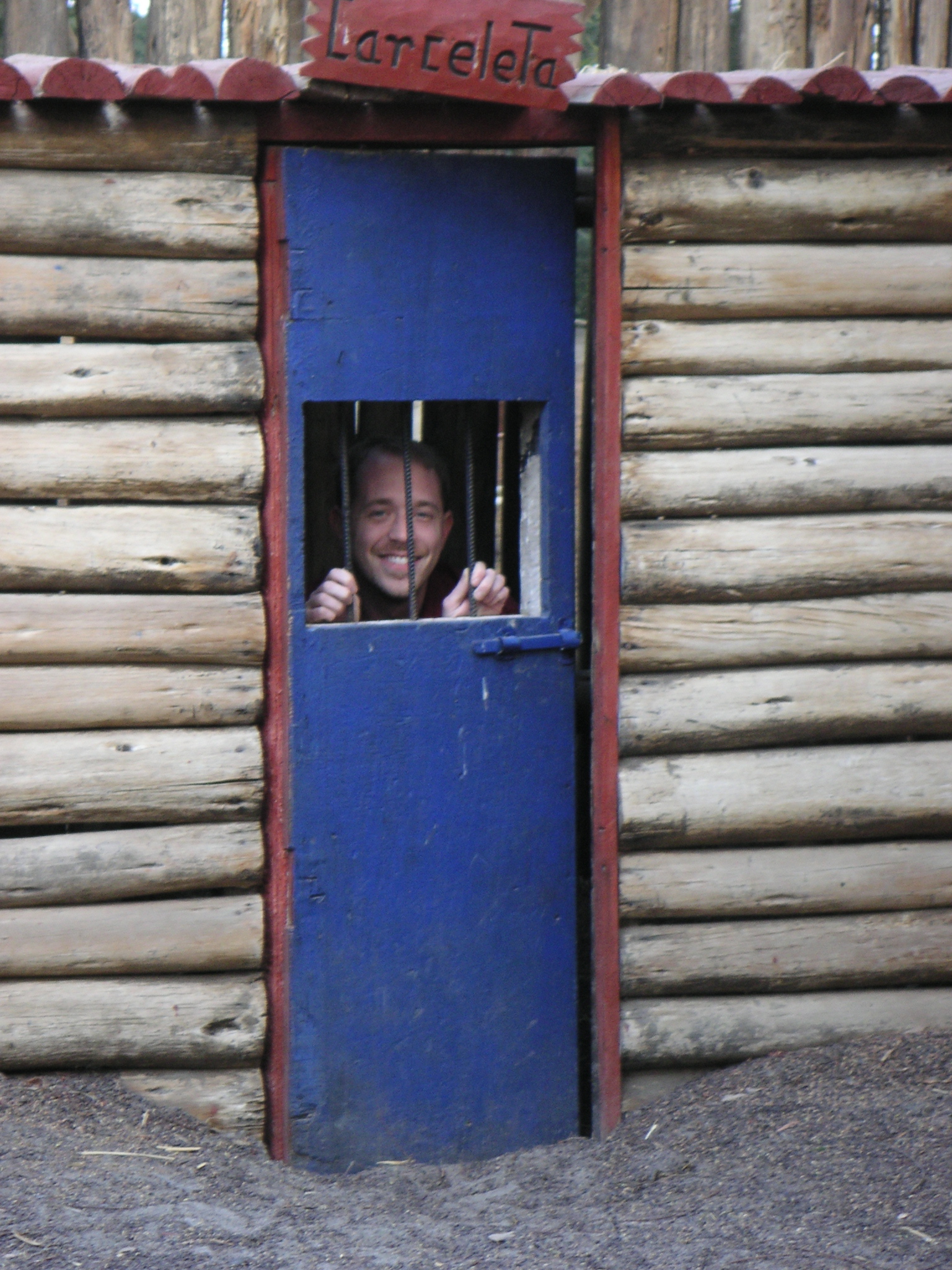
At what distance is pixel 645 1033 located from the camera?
408 cm

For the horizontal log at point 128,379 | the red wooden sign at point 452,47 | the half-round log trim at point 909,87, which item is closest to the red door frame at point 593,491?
the horizontal log at point 128,379

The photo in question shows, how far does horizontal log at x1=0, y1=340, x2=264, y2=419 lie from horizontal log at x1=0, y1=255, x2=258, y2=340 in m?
0.04

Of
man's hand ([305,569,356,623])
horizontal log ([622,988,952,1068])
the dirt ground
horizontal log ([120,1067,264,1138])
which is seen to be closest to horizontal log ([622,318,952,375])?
man's hand ([305,569,356,623])

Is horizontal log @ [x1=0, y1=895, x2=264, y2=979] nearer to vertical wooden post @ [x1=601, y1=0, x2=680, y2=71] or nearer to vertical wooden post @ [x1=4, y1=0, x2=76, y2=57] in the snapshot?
vertical wooden post @ [x1=4, y1=0, x2=76, y2=57]

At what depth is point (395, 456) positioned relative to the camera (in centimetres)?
427

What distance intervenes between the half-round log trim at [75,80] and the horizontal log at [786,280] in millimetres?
1549

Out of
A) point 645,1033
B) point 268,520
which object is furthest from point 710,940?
point 268,520

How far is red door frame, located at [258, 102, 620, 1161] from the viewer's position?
3.75m

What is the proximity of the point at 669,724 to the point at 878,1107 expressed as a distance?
1.30 metres

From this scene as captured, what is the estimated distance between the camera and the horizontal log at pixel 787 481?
3988 mm

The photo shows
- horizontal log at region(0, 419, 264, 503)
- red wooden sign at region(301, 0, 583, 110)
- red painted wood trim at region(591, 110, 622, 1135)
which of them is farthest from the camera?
red painted wood trim at region(591, 110, 622, 1135)

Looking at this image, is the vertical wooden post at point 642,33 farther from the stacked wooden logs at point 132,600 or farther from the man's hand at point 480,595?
the man's hand at point 480,595

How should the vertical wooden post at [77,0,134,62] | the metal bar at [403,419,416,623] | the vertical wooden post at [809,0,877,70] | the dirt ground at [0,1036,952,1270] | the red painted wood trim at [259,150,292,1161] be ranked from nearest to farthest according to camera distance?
the dirt ground at [0,1036,952,1270] < the red painted wood trim at [259,150,292,1161] < the metal bar at [403,419,416,623] < the vertical wooden post at [77,0,134,62] < the vertical wooden post at [809,0,877,70]

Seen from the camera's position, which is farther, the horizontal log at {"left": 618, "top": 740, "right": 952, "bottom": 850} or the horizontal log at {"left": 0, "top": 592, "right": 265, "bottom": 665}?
the horizontal log at {"left": 618, "top": 740, "right": 952, "bottom": 850}
